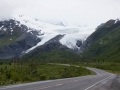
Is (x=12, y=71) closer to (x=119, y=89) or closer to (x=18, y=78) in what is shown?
(x=18, y=78)

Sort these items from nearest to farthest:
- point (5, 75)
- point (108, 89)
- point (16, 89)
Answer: point (16, 89)
point (108, 89)
point (5, 75)

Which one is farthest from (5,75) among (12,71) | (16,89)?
(16,89)

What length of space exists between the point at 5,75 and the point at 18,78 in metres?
1.97

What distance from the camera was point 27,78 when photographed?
4225 centimetres

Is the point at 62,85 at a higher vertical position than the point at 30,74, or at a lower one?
lower

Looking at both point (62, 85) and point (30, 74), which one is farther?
point (30, 74)

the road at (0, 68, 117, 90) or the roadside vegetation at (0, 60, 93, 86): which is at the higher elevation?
the roadside vegetation at (0, 60, 93, 86)

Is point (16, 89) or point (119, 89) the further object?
point (119, 89)

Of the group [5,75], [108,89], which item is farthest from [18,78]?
[108,89]

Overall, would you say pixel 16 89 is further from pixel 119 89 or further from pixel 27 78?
pixel 27 78

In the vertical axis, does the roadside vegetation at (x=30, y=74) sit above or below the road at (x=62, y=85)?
above

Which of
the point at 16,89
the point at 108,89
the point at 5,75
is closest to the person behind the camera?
the point at 16,89

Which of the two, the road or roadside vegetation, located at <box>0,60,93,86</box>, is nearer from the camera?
the road

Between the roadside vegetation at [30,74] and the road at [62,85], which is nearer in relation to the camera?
the road at [62,85]
